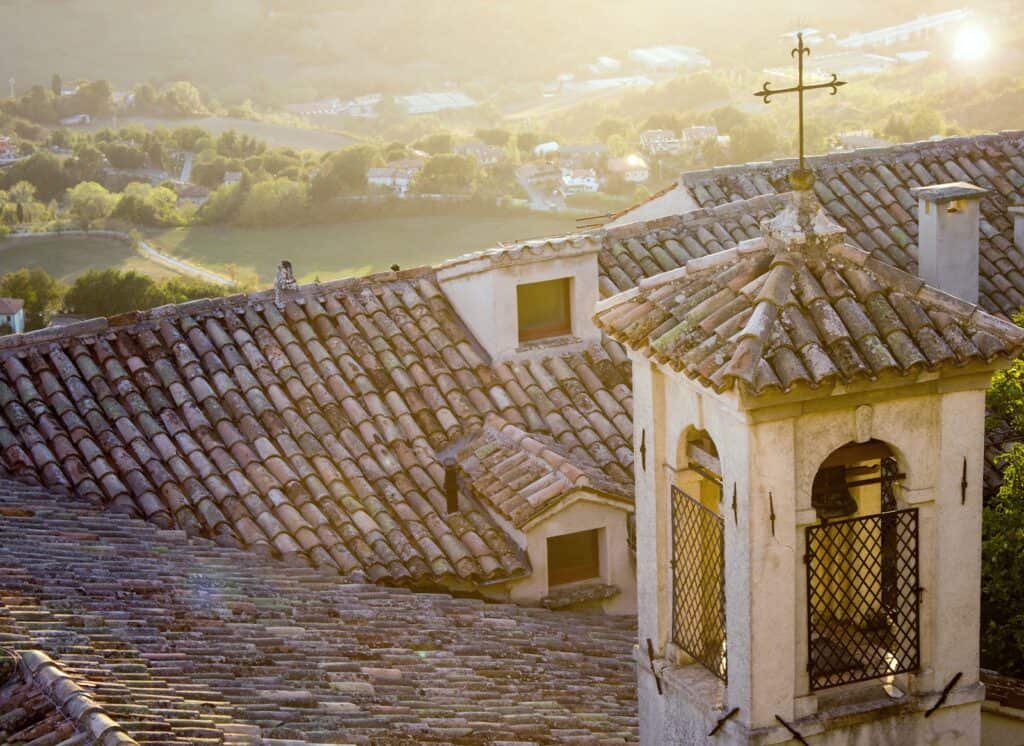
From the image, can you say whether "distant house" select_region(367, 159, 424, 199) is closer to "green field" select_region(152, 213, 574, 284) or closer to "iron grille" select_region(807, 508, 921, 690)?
"green field" select_region(152, 213, 574, 284)

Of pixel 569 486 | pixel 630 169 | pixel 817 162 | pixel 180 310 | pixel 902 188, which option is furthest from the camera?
pixel 630 169

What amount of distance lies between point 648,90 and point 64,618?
140 ft

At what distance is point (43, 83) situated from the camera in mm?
54906

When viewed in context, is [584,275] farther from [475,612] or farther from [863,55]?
[863,55]

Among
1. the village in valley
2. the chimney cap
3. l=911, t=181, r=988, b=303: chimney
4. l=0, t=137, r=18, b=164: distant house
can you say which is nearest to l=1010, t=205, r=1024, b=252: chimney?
the village in valley

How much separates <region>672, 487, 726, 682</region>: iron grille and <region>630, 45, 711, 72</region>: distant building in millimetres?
43276

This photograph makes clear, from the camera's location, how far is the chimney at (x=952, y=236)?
55.8 ft

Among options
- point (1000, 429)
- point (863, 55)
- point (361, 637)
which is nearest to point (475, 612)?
point (361, 637)

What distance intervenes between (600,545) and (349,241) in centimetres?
2188

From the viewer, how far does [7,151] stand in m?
42.8

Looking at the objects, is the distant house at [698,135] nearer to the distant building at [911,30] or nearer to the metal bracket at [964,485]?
the distant building at [911,30]

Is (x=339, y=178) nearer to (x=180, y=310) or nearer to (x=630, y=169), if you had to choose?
(x=630, y=169)

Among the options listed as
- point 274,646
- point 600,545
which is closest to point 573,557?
point 600,545

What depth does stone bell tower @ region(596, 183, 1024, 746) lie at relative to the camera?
703 cm
